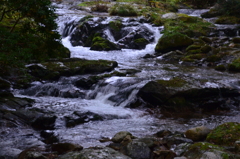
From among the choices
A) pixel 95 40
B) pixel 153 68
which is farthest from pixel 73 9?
pixel 153 68

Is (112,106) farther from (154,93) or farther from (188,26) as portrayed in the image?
(188,26)

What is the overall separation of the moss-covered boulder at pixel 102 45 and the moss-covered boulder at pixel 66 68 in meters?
5.41

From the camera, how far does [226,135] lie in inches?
237

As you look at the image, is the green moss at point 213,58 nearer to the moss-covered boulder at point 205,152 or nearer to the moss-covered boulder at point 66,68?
the moss-covered boulder at point 66,68

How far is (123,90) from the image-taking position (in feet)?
34.0

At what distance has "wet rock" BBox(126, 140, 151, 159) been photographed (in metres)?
5.55

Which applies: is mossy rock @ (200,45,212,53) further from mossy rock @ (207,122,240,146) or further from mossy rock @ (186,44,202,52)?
mossy rock @ (207,122,240,146)

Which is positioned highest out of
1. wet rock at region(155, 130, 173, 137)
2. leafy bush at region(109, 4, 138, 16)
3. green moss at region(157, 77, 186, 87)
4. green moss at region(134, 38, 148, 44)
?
leafy bush at region(109, 4, 138, 16)

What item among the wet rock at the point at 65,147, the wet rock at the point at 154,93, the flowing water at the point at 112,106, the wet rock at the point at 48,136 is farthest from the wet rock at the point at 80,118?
the wet rock at the point at 154,93

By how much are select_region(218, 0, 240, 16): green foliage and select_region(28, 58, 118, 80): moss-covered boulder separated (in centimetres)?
1627

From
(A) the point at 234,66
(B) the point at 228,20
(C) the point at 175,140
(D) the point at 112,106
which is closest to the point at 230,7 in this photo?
(B) the point at 228,20

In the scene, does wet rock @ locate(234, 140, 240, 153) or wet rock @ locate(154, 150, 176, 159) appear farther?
wet rock @ locate(154, 150, 176, 159)

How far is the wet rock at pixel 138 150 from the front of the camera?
555cm

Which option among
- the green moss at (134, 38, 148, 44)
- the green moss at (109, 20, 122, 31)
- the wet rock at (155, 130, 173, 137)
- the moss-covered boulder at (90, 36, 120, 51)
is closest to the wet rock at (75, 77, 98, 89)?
the wet rock at (155, 130, 173, 137)
